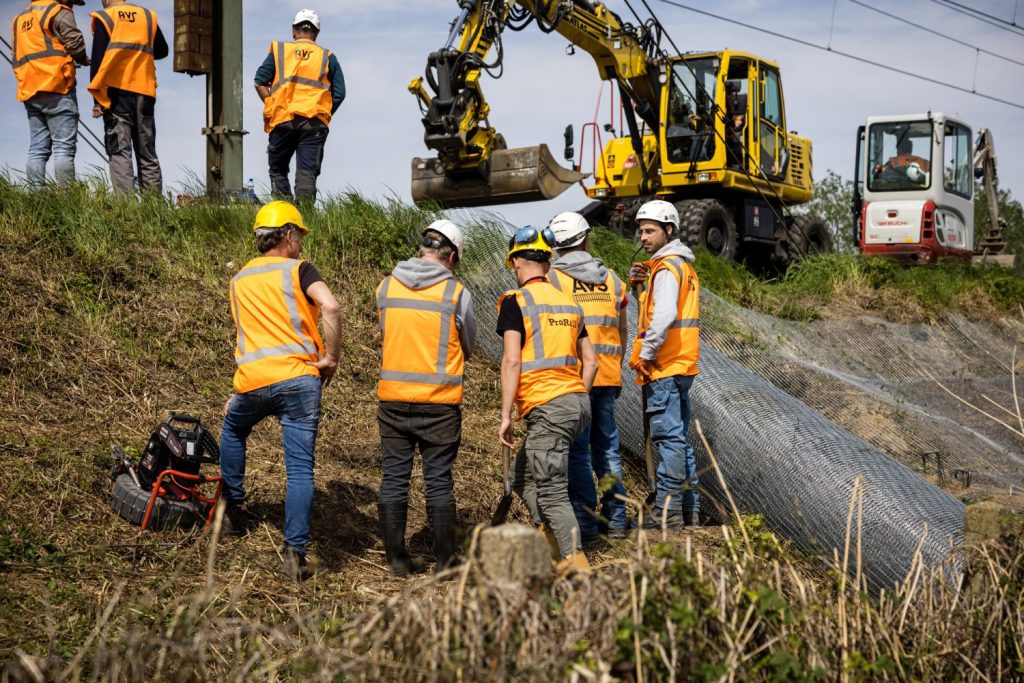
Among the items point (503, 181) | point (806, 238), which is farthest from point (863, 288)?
point (503, 181)

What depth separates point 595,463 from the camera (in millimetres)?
6879

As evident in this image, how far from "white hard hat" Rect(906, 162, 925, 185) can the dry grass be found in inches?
453

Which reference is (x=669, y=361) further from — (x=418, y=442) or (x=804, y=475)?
(x=418, y=442)

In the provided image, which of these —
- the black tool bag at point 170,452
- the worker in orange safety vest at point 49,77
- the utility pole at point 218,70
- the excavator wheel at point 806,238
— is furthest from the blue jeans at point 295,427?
the excavator wheel at point 806,238

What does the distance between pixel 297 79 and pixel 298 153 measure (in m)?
0.65

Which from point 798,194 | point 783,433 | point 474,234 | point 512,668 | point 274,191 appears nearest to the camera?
point 512,668

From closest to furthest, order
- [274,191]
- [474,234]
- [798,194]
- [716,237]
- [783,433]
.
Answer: [783,433]
[474,234]
[274,191]
[716,237]
[798,194]

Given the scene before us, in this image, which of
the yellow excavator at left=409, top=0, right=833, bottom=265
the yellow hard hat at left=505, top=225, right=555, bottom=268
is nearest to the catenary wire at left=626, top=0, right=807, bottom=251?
the yellow excavator at left=409, top=0, right=833, bottom=265

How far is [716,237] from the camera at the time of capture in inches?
602

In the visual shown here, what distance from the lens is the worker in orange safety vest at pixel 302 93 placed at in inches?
382

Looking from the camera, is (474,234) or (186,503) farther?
(474,234)

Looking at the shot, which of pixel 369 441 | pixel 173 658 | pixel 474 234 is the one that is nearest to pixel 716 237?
pixel 474 234

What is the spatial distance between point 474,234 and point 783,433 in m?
3.61

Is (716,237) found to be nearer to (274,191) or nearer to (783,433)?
(274,191)
